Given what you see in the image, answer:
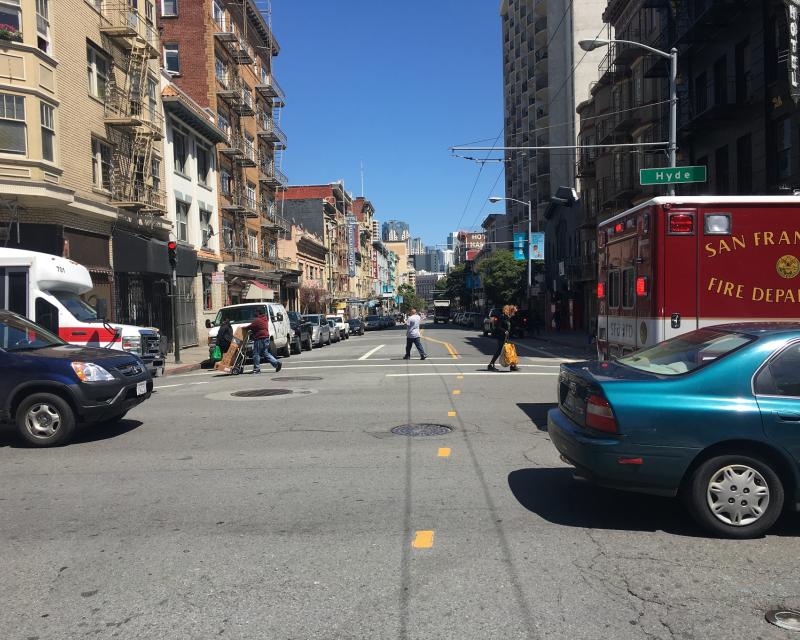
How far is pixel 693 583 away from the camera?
4.23 meters

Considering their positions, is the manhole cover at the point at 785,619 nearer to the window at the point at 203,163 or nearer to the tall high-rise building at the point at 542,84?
the window at the point at 203,163

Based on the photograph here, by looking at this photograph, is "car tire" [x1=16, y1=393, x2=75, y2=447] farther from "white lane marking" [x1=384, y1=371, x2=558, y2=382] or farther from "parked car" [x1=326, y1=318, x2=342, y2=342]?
"parked car" [x1=326, y1=318, x2=342, y2=342]

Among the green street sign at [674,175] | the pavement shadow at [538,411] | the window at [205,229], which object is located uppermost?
the window at [205,229]

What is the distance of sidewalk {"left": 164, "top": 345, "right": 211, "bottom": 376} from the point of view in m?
20.0

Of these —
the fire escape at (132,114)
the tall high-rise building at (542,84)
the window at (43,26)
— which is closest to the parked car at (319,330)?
the fire escape at (132,114)

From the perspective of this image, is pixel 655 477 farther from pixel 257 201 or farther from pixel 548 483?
pixel 257 201

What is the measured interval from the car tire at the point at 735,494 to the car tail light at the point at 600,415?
712 millimetres

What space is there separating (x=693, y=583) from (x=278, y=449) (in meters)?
5.16

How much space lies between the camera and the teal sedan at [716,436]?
16.0ft

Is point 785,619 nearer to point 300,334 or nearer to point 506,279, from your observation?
point 300,334

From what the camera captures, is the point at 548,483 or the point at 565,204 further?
the point at 565,204

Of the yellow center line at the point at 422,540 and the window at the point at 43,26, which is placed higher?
the window at the point at 43,26

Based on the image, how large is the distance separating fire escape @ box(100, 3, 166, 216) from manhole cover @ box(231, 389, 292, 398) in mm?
13812

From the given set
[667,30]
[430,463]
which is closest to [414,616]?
[430,463]
